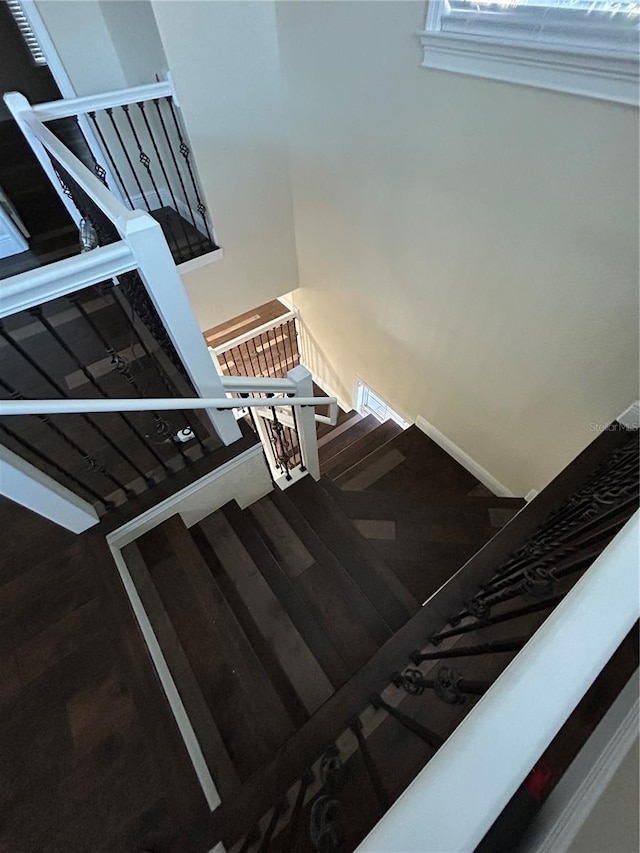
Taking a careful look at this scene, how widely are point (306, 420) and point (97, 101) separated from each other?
7.07 ft

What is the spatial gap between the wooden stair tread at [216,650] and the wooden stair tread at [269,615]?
15 centimetres

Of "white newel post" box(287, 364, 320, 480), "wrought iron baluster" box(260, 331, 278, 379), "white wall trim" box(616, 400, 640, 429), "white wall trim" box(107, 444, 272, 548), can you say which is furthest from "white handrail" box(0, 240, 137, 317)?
"wrought iron baluster" box(260, 331, 278, 379)

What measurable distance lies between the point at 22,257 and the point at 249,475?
7.98ft

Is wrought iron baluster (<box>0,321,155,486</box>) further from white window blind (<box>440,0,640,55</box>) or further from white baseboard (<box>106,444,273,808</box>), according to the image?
white window blind (<box>440,0,640,55</box>)

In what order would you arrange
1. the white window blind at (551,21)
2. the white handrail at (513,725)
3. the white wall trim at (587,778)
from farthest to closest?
the white window blind at (551,21) < the white wall trim at (587,778) < the white handrail at (513,725)

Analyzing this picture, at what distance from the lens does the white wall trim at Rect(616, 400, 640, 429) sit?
1.61 m

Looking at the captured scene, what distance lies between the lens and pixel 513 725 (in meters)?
0.55

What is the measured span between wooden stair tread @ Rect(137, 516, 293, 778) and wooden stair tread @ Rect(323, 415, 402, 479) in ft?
4.99

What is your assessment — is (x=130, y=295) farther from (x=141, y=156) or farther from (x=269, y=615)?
(x=141, y=156)

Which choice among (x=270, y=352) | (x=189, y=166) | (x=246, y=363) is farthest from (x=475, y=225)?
(x=246, y=363)

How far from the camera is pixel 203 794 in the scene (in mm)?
1234

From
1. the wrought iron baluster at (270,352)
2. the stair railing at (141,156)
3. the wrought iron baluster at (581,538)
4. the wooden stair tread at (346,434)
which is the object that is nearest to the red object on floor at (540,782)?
the wrought iron baluster at (581,538)

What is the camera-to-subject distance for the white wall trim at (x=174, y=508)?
5.83 feet

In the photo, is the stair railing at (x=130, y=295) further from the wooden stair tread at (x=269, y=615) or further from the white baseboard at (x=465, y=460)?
the white baseboard at (x=465, y=460)
